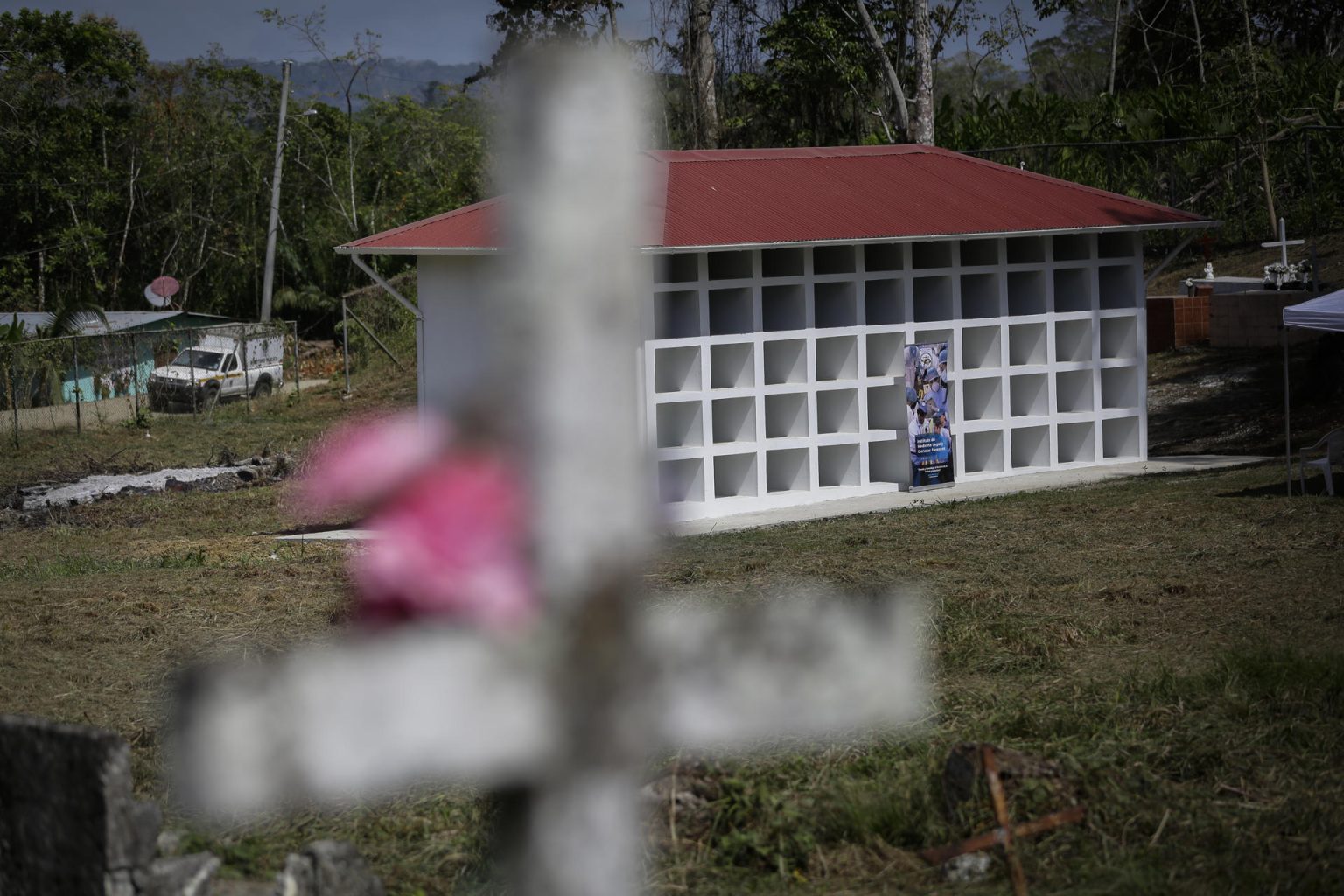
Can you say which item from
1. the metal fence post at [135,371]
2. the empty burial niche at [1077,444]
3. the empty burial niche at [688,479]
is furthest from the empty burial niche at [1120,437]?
the metal fence post at [135,371]

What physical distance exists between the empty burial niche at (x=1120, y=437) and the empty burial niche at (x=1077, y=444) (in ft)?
0.48

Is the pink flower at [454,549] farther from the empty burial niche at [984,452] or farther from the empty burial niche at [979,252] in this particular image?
the empty burial niche at [979,252]

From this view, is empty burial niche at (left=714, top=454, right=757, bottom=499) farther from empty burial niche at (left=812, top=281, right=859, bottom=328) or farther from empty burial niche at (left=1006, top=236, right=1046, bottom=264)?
empty burial niche at (left=1006, top=236, right=1046, bottom=264)

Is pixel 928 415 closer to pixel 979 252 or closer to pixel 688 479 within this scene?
pixel 979 252

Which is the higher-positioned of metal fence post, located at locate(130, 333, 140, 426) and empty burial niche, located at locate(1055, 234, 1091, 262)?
empty burial niche, located at locate(1055, 234, 1091, 262)

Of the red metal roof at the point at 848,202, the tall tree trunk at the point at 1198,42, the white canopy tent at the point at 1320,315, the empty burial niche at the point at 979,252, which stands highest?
the tall tree trunk at the point at 1198,42

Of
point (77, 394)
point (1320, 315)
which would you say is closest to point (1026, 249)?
point (1320, 315)

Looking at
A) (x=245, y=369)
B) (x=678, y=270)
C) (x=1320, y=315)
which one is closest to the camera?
(x=1320, y=315)

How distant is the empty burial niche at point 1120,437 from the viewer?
15758 mm

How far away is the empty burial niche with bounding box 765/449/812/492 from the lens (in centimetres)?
1433

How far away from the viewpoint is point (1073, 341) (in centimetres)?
1559

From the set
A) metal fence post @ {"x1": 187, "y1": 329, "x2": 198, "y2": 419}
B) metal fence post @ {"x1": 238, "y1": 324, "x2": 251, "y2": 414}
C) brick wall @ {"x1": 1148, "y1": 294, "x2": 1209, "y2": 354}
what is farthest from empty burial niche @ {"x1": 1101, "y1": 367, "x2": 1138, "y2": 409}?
metal fence post @ {"x1": 238, "y1": 324, "x2": 251, "y2": 414}

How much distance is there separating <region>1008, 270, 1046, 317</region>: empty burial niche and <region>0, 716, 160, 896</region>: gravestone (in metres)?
13.4

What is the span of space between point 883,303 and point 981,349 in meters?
1.21
